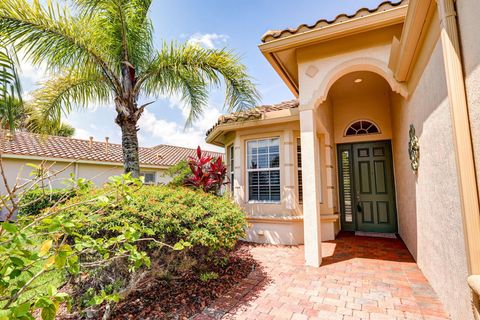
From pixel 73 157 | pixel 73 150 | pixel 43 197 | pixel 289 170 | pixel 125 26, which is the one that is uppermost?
pixel 125 26

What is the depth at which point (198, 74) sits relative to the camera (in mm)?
5758

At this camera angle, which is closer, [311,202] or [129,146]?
[311,202]

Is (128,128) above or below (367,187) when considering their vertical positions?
above

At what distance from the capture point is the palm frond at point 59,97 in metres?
5.43

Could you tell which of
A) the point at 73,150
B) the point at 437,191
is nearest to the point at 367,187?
the point at 437,191

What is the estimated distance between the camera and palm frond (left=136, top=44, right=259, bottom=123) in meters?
5.59

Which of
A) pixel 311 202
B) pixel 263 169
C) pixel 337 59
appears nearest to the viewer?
pixel 311 202

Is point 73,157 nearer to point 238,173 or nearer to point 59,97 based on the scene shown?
point 59,97

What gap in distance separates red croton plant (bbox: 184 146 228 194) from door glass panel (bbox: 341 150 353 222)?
415 centimetres

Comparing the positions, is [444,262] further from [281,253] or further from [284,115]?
[284,115]

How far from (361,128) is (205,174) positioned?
5.39m

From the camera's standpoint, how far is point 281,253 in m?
5.84

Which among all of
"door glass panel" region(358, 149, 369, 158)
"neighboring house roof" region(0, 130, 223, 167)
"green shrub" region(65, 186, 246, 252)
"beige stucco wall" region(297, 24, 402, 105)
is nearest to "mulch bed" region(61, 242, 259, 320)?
"green shrub" region(65, 186, 246, 252)

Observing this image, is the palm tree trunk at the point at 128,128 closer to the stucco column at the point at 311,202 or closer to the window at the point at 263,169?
the window at the point at 263,169
